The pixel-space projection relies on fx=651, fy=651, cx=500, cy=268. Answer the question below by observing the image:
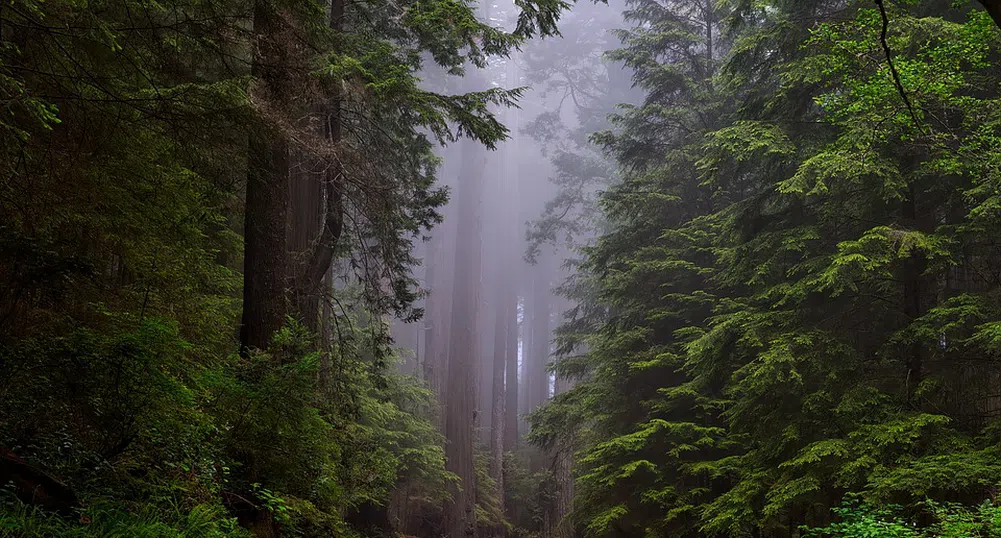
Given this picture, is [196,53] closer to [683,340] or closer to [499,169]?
→ [683,340]

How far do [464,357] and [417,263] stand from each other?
37.0 feet

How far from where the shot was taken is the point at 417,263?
12.0 m

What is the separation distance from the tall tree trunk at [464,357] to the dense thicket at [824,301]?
22.8ft

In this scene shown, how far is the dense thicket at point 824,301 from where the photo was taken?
667 centimetres

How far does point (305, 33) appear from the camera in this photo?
716 centimetres

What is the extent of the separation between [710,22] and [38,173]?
539 inches

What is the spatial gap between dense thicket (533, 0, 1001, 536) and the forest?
0.17 feet

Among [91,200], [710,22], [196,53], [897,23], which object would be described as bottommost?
[91,200]

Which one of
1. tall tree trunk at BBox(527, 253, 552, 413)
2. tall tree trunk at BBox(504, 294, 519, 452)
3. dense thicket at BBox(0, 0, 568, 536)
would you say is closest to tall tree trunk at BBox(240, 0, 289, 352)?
dense thicket at BBox(0, 0, 568, 536)

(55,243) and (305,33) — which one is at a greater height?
(305,33)

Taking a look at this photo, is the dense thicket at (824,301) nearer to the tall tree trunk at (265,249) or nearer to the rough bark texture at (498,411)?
the tall tree trunk at (265,249)

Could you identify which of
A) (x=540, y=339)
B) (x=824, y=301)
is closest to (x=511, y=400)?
(x=540, y=339)

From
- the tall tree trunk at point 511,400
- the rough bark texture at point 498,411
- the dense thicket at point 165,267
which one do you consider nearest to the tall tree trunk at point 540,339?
the tall tree trunk at point 511,400

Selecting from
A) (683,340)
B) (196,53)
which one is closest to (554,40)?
(683,340)
